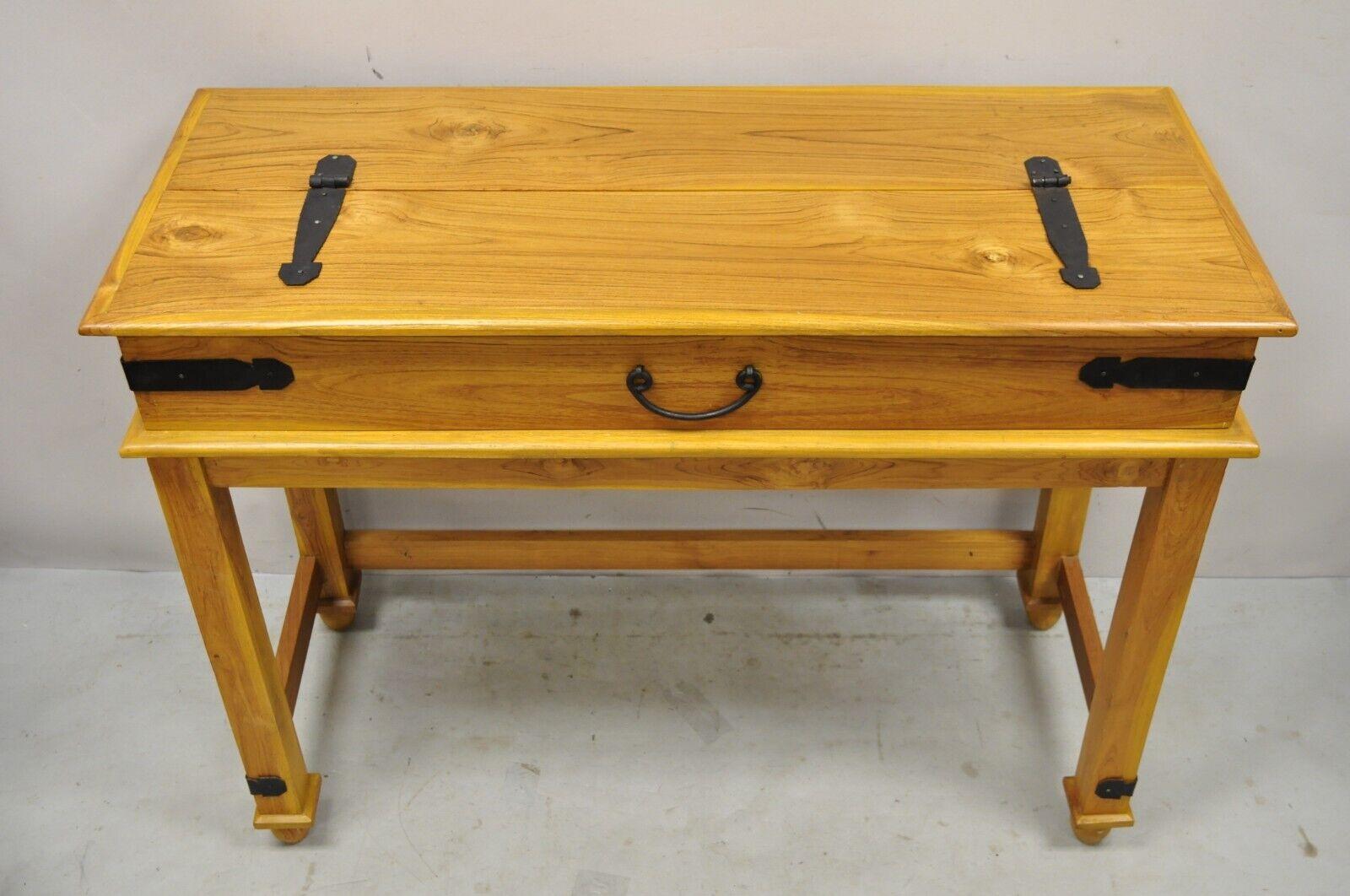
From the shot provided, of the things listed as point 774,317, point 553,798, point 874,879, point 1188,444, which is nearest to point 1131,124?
point 1188,444

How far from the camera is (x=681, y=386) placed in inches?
66.9

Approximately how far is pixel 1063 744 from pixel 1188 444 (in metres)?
0.95

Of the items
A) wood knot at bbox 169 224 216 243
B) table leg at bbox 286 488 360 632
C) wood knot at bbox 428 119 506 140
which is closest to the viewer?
wood knot at bbox 169 224 216 243

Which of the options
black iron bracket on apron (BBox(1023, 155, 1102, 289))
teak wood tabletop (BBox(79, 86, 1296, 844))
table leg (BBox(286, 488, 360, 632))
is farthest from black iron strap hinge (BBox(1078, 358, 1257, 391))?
table leg (BBox(286, 488, 360, 632))

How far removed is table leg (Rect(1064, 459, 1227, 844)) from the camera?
183cm

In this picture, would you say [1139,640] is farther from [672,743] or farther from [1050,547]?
[672,743]

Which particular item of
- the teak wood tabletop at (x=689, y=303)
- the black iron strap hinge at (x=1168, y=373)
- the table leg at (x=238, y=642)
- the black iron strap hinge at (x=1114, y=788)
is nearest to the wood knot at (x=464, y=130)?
the teak wood tabletop at (x=689, y=303)

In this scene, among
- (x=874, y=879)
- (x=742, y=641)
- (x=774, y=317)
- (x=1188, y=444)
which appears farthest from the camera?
(x=742, y=641)

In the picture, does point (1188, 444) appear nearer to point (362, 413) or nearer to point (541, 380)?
point (541, 380)

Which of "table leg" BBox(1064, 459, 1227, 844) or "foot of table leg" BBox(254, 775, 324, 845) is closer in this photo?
"table leg" BBox(1064, 459, 1227, 844)

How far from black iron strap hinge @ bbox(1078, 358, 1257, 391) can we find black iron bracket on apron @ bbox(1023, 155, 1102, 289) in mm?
110

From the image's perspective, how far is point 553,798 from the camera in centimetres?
237

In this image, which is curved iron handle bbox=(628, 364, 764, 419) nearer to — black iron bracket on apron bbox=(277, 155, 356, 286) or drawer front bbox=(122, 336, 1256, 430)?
drawer front bbox=(122, 336, 1256, 430)

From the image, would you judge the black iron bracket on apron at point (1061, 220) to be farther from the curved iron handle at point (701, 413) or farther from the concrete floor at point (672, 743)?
the concrete floor at point (672, 743)
